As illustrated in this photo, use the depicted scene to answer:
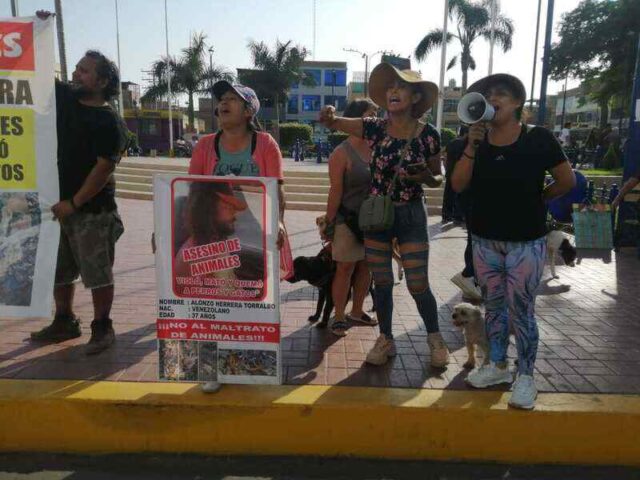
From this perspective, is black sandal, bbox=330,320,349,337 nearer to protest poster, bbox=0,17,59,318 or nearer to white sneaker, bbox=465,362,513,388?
white sneaker, bbox=465,362,513,388

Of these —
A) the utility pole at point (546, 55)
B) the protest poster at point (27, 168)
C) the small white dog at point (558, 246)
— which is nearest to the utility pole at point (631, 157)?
the small white dog at point (558, 246)

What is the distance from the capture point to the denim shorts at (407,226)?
3.47 metres

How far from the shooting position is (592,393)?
320cm

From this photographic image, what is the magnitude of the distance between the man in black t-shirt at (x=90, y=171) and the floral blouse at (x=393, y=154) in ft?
5.53

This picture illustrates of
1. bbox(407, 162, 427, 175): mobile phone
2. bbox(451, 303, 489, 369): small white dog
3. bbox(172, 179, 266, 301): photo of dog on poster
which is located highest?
bbox(407, 162, 427, 175): mobile phone

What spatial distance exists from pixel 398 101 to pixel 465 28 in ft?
93.1

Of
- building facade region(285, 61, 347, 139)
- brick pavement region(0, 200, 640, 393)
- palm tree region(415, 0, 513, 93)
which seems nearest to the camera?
brick pavement region(0, 200, 640, 393)

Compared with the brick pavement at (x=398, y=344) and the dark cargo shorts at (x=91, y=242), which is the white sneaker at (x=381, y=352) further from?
the dark cargo shorts at (x=91, y=242)

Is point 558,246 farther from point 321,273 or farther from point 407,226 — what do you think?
point 407,226

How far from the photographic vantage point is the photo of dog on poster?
299 cm

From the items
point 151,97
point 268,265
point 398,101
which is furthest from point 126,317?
point 151,97

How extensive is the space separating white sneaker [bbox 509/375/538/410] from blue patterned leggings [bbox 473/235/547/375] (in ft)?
0.15

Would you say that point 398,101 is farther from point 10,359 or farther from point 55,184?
point 10,359

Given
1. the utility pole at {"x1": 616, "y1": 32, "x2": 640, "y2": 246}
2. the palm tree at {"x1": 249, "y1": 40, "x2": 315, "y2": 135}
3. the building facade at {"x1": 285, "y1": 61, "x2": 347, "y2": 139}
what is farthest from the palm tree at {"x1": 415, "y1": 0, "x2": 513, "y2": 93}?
the building facade at {"x1": 285, "y1": 61, "x2": 347, "y2": 139}
